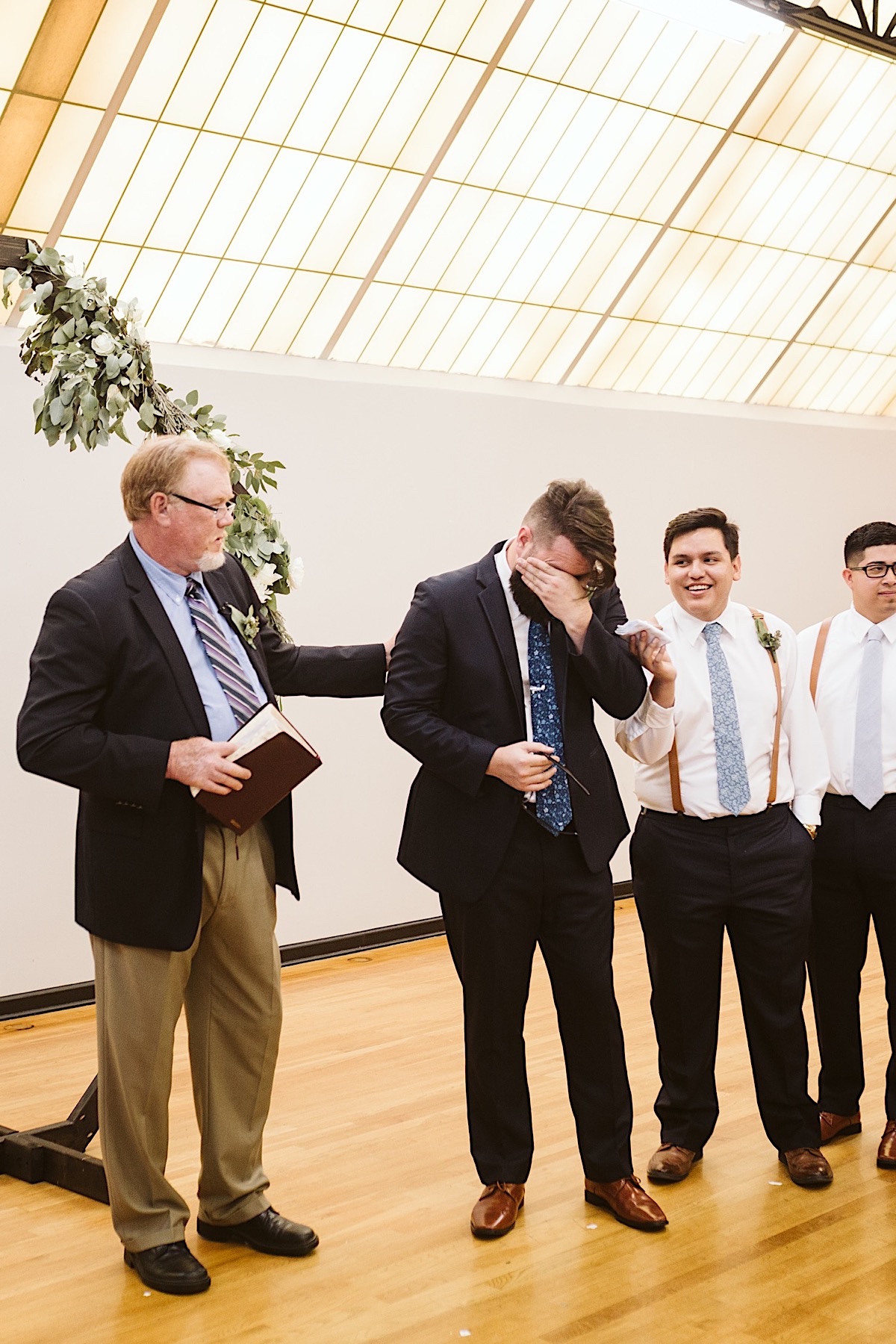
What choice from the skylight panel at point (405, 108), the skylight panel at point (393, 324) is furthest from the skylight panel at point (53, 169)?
the skylight panel at point (393, 324)

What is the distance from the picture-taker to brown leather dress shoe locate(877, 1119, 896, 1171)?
3.71 meters

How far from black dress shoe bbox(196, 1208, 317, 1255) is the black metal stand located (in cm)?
46

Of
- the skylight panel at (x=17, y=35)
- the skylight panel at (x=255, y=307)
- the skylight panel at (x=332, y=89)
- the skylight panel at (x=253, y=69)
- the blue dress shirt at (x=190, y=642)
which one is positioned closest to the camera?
the blue dress shirt at (x=190, y=642)

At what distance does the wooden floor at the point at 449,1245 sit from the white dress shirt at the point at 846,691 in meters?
1.06

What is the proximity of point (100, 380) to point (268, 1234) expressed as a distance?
6.80 ft

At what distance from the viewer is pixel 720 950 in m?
3.71

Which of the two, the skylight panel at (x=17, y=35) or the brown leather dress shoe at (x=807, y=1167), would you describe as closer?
the brown leather dress shoe at (x=807, y=1167)

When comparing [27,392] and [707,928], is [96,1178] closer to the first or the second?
→ [707,928]

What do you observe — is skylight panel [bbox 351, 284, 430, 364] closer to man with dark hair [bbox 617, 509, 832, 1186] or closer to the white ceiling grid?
the white ceiling grid

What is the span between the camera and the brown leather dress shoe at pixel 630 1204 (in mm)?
3305

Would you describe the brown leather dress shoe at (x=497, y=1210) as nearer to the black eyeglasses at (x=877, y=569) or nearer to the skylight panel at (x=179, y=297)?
the black eyeglasses at (x=877, y=569)

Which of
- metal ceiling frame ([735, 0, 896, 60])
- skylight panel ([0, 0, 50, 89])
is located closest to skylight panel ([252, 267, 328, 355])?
skylight panel ([0, 0, 50, 89])

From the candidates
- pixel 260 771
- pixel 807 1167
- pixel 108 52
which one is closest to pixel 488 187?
pixel 108 52

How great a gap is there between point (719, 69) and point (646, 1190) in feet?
20.0
